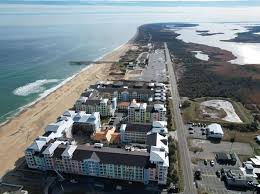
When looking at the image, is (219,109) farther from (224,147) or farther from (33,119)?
(33,119)

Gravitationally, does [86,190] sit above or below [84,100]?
below

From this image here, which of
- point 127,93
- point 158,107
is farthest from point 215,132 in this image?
point 127,93

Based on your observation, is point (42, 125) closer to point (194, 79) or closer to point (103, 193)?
point (103, 193)

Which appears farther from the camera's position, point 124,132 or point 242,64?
point 242,64

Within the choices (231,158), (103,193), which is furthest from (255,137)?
(103,193)

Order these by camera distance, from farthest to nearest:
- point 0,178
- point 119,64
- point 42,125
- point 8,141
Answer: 1. point 119,64
2. point 42,125
3. point 8,141
4. point 0,178

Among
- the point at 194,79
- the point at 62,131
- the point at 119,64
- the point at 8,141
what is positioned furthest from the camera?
the point at 119,64
